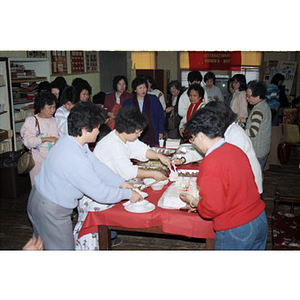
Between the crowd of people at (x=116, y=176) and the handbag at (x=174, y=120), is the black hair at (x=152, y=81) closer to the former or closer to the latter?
the handbag at (x=174, y=120)

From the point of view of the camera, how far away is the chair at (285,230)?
2590 millimetres

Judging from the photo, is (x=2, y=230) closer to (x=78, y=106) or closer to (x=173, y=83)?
(x=78, y=106)

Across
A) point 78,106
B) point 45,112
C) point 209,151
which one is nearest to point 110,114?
point 45,112

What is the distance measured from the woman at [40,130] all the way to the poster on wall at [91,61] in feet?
13.6

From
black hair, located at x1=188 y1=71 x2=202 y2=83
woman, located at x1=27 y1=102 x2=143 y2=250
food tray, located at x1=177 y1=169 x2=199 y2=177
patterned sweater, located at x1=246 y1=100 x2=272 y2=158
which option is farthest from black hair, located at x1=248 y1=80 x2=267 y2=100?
woman, located at x1=27 y1=102 x2=143 y2=250

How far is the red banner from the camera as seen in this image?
9.17 metres

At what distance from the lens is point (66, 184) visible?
2068 millimetres

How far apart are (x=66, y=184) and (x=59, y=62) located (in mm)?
4742

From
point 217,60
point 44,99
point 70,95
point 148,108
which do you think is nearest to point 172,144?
point 148,108

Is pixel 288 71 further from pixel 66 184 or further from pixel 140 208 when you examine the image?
pixel 66 184

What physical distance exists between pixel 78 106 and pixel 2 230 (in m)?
2.40

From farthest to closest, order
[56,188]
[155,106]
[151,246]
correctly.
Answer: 1. [155,106]
2. [151,246]
3. [56,188]

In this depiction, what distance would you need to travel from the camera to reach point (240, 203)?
1868 millimetres

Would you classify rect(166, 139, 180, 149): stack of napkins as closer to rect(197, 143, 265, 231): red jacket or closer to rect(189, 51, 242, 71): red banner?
rect(197, 143, 265, 231): red jacket
